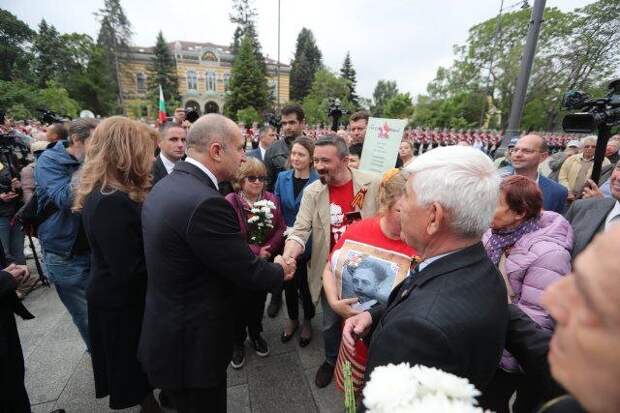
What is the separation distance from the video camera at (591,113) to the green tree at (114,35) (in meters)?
47.4

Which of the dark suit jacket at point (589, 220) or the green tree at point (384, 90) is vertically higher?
the green tree at point (384, 90)

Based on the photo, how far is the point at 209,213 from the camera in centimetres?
165

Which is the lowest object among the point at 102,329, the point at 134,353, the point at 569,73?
the point at 134,353

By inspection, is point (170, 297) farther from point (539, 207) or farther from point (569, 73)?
point (569, 73)

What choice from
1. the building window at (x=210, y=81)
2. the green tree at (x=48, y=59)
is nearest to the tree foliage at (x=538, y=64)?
the building window at (x=210, y=81)

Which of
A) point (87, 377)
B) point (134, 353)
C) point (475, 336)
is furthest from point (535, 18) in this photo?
point (87, 377)

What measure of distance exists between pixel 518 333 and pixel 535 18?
6228 millimetres

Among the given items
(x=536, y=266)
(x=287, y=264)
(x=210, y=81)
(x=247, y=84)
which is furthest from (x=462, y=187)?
(x=210, y=81)

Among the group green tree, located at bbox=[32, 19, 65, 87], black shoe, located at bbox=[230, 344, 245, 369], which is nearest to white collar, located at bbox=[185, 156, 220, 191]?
black shoe, located at bbox=[230, 344, 245, 369]

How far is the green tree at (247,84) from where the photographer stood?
149ft

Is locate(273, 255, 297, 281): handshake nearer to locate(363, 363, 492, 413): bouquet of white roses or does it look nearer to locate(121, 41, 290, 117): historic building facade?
locate(363, 363, 492, 413): bouquet of white roses

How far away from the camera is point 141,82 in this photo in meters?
57.0

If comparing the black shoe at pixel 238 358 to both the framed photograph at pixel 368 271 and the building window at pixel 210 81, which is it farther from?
the building window at pixel 210 81

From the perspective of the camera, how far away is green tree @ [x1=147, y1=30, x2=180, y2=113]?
49.8m
